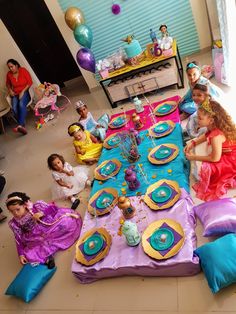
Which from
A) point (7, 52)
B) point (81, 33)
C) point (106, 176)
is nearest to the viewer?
point (106, 176)

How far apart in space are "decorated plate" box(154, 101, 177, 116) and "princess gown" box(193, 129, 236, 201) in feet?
3.58

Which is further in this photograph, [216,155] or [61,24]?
[61,24]

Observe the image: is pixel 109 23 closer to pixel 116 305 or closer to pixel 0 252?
pixel 0 252

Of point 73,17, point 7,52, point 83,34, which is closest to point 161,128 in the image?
point 83,34

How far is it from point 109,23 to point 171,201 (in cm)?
381

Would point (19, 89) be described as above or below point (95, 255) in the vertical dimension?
above

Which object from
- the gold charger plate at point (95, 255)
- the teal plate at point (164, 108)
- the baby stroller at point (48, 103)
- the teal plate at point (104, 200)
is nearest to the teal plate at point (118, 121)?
the teal plate at point (164, 108)

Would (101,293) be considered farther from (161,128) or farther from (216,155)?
(161,128)

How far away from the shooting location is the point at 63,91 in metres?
6.58

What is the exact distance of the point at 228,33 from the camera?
341 cm

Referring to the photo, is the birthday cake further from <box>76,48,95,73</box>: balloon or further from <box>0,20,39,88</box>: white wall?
<box>0,20,39,88</box>: white wall

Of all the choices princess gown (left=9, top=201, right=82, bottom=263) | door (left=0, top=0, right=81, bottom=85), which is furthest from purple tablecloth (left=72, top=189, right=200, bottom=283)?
door (left=0, top=0, right=81, bottom=85)

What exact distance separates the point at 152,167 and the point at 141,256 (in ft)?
3.45

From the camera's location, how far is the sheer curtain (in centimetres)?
326
